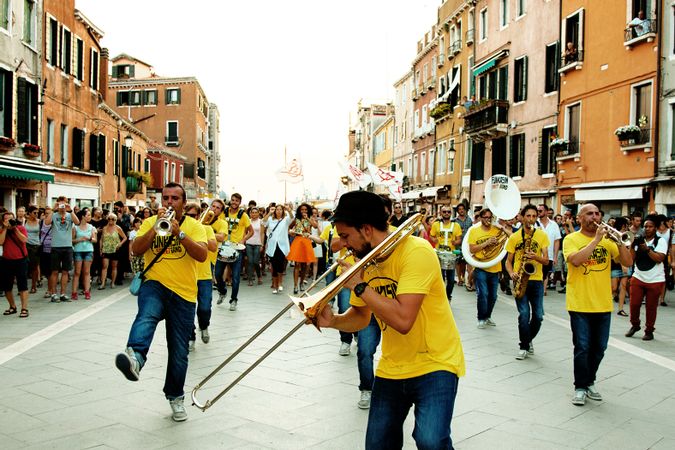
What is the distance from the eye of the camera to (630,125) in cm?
1927

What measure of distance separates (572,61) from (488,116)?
673 cm

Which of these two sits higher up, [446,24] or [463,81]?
[446,24]

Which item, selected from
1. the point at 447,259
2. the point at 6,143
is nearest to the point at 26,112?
the point at 6,143

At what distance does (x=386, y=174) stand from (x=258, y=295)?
10.1 metres

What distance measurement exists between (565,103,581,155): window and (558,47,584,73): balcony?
1240mm

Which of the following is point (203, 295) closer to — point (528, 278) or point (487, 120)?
point (528, 278)

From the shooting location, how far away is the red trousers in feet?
31.0

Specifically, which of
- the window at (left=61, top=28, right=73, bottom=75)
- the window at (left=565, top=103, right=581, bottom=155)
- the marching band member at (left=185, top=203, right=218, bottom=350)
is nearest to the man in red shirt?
the marching band member at (left=185, top=203, right=218, bottom=350)

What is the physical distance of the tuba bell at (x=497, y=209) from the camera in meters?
9.78

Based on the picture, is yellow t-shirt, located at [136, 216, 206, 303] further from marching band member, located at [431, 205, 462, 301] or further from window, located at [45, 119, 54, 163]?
window, located at [45, 119, 54, 163]

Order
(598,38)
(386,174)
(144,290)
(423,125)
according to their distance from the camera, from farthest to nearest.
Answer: (423,125) < (386,174) < (598,38) < (144,290)

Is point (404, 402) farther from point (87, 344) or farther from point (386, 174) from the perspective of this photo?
point (386, 174)

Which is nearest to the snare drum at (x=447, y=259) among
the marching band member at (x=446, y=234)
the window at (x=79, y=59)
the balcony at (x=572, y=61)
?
the marching band member at (x=446, y=234)

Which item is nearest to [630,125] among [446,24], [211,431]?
[211,431]
